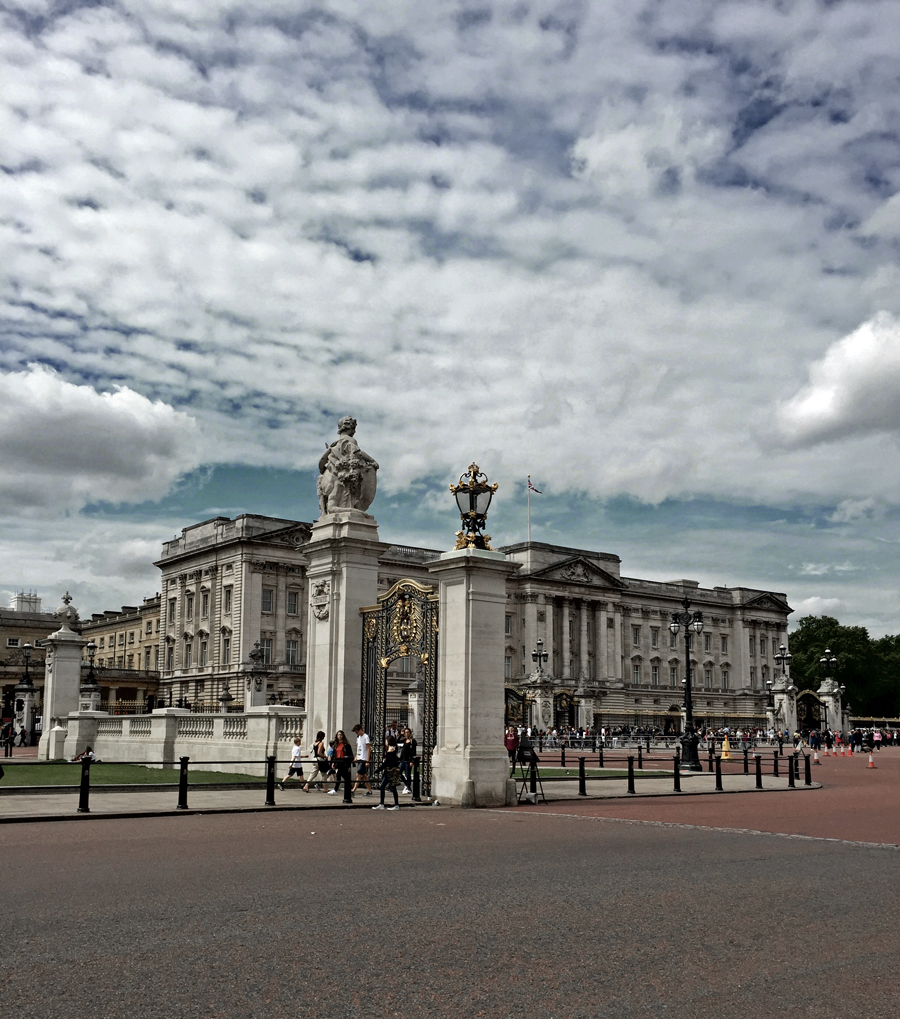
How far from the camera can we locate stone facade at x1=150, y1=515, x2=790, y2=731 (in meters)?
90.7

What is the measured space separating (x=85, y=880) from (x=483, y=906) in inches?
157

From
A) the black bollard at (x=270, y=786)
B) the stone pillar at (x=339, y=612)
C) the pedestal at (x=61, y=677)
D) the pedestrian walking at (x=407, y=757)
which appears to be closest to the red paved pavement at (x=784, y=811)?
the pedestrian walking at (x=407, y=757)

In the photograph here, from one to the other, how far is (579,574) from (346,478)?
311ft

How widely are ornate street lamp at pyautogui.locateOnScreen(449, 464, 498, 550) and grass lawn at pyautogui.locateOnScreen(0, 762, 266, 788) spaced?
7682 mm

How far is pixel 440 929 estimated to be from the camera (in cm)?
787

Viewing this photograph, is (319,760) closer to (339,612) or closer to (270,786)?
(270,786)

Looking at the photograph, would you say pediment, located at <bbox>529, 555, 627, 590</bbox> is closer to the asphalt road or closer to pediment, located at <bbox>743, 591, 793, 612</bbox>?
pediment, located at <bbox>743, 591, 793, 612</bbox>

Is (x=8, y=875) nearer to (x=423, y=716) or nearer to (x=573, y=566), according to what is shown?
(x=423, y=716)

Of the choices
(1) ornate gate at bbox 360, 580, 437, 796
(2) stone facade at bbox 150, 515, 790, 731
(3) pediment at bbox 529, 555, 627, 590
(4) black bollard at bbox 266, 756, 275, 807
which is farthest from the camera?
(3) pediment at bbox 529, 555, 627, 590

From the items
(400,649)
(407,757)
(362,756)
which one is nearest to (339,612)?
(400,649)

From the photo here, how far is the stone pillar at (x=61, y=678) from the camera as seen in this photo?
114ft

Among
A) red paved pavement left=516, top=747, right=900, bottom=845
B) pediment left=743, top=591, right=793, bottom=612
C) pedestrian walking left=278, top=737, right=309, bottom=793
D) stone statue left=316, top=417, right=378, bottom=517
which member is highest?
pediment left=743, top=591, right=793, bottom=612

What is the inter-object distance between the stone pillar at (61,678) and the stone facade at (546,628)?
3592cm

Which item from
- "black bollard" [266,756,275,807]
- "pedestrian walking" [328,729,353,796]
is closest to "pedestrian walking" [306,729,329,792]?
"pedestrian walking" [328,729,353,796]
